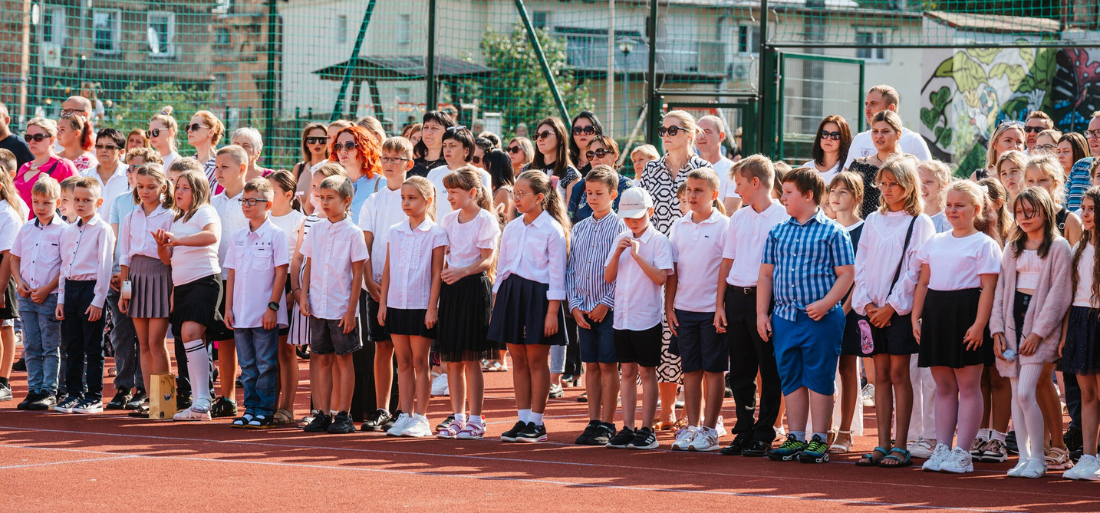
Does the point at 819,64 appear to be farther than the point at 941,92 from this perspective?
No

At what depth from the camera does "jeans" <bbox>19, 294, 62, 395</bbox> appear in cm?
869

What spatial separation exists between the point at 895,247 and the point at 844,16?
8.60 m

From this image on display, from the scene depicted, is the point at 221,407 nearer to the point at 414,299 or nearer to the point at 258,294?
the point at 258,294

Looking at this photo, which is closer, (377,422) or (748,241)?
(748,241)

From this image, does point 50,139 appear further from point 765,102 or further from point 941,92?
point 941,92

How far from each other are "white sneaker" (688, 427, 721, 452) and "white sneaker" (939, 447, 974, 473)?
132 centimetres

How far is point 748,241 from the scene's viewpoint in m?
7.05

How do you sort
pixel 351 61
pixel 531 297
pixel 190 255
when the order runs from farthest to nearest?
1. pixel 351 61
2. pixel 190 255
3. pixel 531 297

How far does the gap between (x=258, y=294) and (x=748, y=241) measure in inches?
125

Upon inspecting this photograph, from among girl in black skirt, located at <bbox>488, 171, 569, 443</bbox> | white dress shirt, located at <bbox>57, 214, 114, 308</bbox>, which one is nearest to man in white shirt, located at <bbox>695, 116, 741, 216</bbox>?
girl in black skirt, located at <bbox>488, 171, 569, 443</bbox>

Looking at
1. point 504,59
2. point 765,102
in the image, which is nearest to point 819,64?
point 765,102

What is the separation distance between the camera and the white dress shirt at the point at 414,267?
7.57m

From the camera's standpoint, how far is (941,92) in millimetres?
23297

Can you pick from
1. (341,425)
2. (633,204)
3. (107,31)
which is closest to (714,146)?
(633,204)
